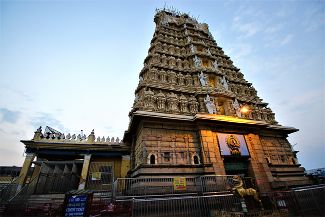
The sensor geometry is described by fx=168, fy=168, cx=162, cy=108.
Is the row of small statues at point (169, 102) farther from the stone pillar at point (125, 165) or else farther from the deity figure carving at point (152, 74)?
the stone pillar at point (125, 165)

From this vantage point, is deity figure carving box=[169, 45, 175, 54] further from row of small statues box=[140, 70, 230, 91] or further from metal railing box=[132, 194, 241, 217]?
metal railing box=[132, 194, 241, 217]

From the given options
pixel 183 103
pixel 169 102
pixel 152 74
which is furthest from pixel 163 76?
pixel 183 103

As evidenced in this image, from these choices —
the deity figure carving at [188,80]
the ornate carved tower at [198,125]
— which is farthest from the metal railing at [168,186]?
the deity figure carving at [188,80]

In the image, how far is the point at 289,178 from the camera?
16.7 m

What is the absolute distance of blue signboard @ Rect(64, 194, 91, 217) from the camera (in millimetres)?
6863

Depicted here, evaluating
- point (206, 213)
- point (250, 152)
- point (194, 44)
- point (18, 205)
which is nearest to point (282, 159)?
point (250, 152)

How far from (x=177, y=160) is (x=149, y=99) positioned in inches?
241

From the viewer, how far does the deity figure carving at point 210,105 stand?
55.2 ft

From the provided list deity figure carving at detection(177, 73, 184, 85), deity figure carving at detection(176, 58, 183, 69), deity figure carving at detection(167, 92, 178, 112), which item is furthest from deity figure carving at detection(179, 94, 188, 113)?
deity figure carving at detection(176, 58, 183, 69)

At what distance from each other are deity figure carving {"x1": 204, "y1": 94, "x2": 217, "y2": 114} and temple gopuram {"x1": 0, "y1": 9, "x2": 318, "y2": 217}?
5.2 inches

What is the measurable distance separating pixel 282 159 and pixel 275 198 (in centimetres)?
879

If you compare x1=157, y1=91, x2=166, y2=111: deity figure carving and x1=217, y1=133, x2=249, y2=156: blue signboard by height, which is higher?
x1=157, y1=91, x2=166, y2=111: deity figure carving

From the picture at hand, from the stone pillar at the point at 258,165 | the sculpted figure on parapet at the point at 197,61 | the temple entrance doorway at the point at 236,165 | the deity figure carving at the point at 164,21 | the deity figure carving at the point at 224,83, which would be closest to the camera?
the stone pillar at the point at 258,165

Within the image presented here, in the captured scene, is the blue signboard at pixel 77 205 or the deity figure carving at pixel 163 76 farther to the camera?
the deity figure carving at pixel 163 76
